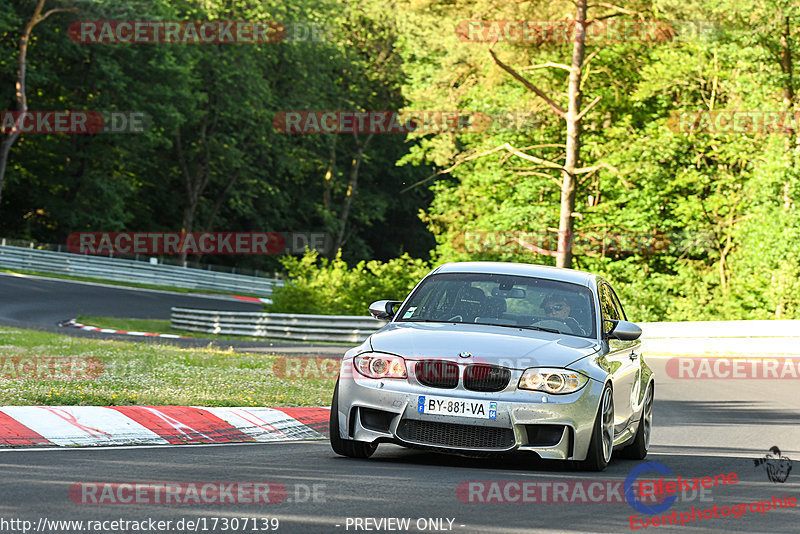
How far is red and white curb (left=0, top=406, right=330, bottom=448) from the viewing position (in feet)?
32.1

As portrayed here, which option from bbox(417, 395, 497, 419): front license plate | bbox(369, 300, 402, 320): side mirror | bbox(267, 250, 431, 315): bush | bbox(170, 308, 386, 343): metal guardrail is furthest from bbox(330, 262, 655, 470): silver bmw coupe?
bbox(267, 250, 431, 315): bush

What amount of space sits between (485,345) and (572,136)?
91.1 ft

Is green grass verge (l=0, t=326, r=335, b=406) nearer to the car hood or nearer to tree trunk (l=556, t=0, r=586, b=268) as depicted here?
the car hood

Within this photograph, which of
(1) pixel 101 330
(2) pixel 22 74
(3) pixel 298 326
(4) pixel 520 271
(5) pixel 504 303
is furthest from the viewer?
(2) pixel 22 74

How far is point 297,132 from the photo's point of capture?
71438 mm

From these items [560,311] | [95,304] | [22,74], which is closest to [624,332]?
[560,311]

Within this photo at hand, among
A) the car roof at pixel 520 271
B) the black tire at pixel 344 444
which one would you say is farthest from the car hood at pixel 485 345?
the car roof at pixel 520 271

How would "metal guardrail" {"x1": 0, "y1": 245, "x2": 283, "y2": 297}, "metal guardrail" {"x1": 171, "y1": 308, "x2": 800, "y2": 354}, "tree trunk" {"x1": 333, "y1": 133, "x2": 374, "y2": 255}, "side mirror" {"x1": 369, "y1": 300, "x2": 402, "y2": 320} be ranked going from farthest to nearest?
1. "tree trunk" {"x1": 333, "y1": 133, "x2": 374, "y2": 255}
2. "metal guardrail" {"x1": 0, "y1": 245, "x2": 283, "y2": 297}
3. "metal guardrail" {"x1": 171, "y1": 308, "x2": 800, "y2": 354}
4. "side mirror" {"x1": 369, "y1": 300, "x2": 402, "y2": 320}

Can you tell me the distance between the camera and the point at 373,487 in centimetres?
775

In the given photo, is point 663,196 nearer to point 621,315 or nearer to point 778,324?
point 778,324

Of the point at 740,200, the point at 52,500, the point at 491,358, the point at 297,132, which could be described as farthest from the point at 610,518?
the point at 297,132

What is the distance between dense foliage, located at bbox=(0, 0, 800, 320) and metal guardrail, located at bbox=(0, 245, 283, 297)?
6.10m

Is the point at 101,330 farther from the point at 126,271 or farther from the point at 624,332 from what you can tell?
the point at 624,332

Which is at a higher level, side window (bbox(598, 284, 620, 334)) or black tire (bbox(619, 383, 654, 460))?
side window (bbox(598, 284, 620, 334))
